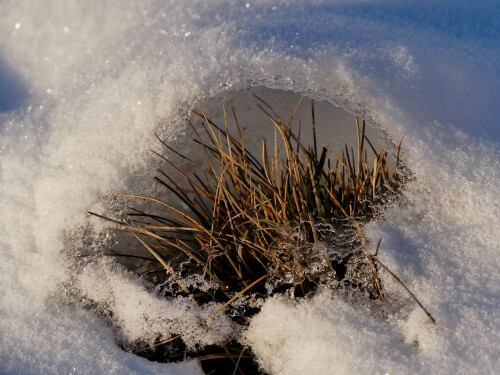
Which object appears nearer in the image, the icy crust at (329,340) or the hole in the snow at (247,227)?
the icy crust at (329,340)

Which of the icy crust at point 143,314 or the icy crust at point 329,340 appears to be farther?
the icy crust at point 143,314

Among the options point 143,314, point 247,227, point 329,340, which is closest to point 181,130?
point 247,227

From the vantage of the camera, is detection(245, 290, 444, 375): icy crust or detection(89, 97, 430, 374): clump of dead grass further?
detection(89, 97, 430, 374): clump of dead grass

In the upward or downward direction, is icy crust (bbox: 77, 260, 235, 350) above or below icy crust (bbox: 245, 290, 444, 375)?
above

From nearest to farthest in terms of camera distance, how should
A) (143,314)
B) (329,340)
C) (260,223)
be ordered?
(329,340)
(143,314)
(260,223)

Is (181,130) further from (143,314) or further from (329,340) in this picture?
(329,340)

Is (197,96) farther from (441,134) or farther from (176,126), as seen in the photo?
(441,134)

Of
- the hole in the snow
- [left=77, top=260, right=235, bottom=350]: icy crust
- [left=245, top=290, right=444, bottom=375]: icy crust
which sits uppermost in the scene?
the hole in the snow

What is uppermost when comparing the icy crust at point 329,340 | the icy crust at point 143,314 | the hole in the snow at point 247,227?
the hole in the snow at point 247,227

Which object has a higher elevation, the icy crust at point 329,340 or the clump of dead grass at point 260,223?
the clump of dead grass at point 260,223
